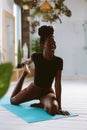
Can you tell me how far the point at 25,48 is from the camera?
8.06 metres

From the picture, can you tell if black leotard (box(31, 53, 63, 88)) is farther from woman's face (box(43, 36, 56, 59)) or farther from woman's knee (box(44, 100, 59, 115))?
woman's knee (box(44, 100, 59, 115))

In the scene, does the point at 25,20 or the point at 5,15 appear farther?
the point at 25,20

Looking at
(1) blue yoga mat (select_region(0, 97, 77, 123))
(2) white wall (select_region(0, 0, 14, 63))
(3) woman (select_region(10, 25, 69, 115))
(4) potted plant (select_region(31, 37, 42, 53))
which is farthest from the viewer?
(4) potted plant (select_region(31, 37, 42, 53))

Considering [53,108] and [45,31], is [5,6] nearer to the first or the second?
[45,31]

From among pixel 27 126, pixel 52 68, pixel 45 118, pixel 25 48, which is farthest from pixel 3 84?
pixel 25 48

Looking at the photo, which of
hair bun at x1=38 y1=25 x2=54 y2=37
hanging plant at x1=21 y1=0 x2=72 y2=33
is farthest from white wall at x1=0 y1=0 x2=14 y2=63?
hair bun at x1=38 y1=25 x2=54 y2=37

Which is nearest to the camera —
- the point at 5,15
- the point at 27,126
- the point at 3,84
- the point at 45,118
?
the point at 3,84

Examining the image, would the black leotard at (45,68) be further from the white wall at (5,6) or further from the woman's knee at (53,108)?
the white wall at (5,6)

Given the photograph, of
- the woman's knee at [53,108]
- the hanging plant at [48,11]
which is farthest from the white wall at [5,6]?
the woman's knee at [53,108]

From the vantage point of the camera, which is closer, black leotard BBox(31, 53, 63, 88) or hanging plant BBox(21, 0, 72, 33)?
black leotard BBox(31, 53, 63, 88)

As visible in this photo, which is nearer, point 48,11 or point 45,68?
point 45,68

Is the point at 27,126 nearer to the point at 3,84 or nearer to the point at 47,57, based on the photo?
the point at 47,57

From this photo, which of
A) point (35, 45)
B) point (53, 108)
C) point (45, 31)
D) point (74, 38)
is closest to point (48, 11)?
point (35, 45)

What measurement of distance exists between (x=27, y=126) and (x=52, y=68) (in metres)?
0.83
